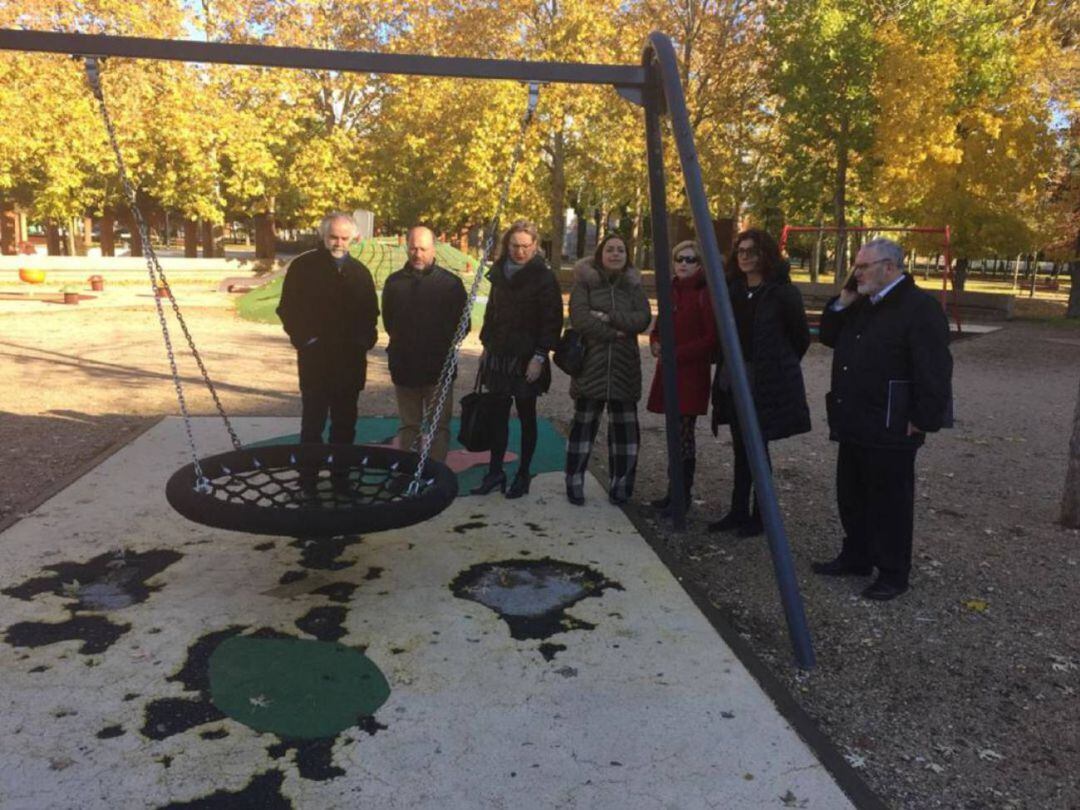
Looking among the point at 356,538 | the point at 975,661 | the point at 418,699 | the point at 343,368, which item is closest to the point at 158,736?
the point at 418,699

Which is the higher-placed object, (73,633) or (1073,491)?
(1073,491)

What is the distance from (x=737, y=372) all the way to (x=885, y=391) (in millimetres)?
735

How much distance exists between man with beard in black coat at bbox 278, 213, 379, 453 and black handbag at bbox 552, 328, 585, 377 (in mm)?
1111

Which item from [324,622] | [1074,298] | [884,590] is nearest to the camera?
[324,622]

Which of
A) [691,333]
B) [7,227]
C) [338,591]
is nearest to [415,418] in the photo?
[338,591]

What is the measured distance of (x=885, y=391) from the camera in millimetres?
3512

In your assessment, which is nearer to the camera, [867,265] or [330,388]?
[867,265]

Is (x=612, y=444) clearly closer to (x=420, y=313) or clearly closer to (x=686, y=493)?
(x=686, y=493)

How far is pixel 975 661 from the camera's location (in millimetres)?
3199

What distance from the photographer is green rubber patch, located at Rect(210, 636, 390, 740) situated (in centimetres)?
257

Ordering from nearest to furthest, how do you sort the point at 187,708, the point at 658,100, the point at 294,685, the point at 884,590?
the point at 187,708 < the point at 294,685 < the point at 884,590 < the point at 658,100

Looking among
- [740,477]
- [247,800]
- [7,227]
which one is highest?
[7,227]

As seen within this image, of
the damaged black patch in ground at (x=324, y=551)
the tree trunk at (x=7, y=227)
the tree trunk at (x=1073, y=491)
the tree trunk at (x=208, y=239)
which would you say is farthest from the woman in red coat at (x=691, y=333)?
the tree trunk at (x=7, y=227)

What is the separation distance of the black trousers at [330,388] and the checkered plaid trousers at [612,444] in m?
1.33
